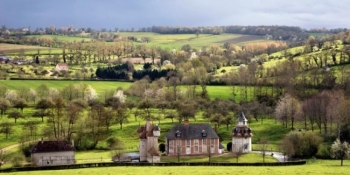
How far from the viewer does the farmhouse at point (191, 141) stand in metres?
84.1

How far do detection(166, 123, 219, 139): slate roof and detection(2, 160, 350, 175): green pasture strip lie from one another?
1556cm

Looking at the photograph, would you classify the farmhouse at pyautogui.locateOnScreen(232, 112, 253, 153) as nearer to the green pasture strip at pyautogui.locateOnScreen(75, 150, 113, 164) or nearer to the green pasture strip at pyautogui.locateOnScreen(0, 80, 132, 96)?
the green pasture strip at pyautogui.locateOnScreen(75, 150, 113, 164)

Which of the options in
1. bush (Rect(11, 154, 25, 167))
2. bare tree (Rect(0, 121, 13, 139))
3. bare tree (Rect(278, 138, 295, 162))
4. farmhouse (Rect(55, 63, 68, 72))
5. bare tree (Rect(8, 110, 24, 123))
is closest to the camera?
bush (Rect(11, 154, 25, 167))

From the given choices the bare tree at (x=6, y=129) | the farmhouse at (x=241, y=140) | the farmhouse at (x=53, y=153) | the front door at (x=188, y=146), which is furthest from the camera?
the bare tree at (x=6, y=129)

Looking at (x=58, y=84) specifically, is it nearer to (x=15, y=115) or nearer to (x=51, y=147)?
(x=15, y=115)

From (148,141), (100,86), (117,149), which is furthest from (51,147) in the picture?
(100,86)

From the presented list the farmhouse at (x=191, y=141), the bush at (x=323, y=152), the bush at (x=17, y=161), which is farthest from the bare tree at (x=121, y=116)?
the bush at (x=323, y=152)

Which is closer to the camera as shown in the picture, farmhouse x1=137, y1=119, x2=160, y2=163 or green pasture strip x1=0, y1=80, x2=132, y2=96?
farmhouse x1=137, y1=119, x2=160, y2=163

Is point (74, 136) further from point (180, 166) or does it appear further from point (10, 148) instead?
point (180, 166)

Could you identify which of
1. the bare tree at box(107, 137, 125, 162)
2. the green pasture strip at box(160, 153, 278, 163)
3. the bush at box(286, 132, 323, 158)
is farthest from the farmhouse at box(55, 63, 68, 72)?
the bush at box(286, 132, 323, 158)

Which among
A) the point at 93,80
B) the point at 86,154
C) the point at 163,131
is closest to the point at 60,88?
the point at 93,80

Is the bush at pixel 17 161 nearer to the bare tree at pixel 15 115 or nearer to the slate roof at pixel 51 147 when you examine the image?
the slate roof at pixel 51 147

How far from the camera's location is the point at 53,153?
8006cm

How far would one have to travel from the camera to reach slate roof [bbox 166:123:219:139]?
85062 millimetres
